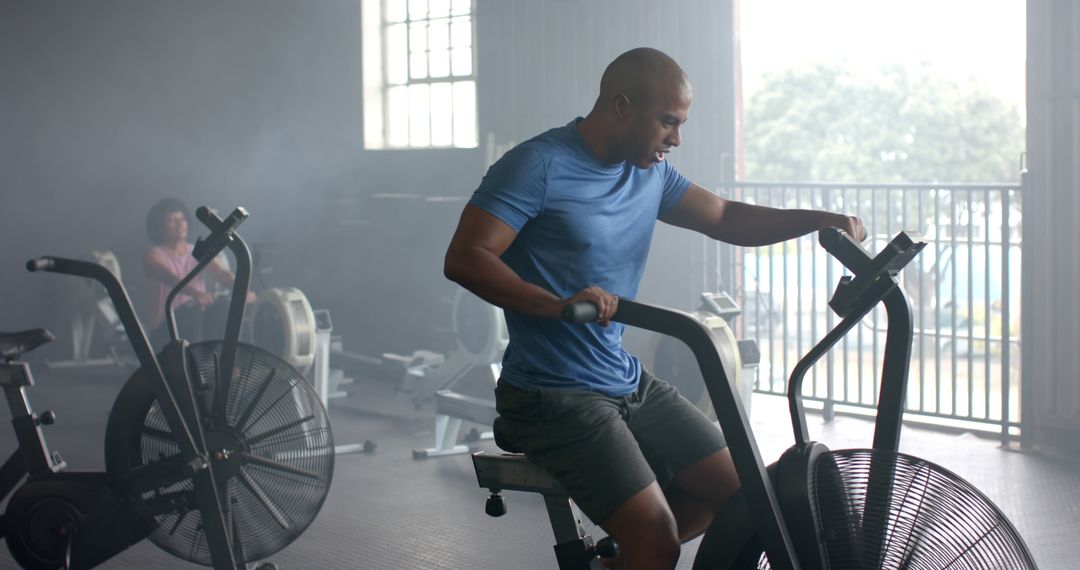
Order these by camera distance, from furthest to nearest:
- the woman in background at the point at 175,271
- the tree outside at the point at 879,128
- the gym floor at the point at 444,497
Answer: the tree outside at the point at 879,128 < the woman in background at the point at 175,271 < the gym floor at the point at 444,497

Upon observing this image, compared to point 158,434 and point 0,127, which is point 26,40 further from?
point 158,434

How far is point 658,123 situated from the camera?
1868 mm

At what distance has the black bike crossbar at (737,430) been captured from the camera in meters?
1.66

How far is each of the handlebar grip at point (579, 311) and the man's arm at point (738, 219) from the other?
1.81 ft

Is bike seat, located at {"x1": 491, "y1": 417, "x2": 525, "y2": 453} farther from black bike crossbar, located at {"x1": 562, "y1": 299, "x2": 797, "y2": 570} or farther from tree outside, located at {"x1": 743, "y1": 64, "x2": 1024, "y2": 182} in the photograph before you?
tree outside, located at {"x1": 743, "y1": 64, "x2": 1024, "y2": 182}

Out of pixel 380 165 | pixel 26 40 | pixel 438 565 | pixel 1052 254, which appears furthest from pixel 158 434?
pixel 26 40

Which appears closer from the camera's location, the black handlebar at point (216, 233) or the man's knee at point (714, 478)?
the man's knee at point (714, 478)

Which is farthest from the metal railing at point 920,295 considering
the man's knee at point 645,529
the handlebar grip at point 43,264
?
the handlebar grip at point 43,264

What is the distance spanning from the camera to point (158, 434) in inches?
121

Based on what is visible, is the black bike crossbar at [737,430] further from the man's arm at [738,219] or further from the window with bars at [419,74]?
the window with bars at [419,74]

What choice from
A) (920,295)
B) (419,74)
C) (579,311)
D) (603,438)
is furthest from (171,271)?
(579,311)

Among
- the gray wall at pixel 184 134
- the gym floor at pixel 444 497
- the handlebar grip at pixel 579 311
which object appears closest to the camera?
the handlebar grip at pixel 579 311

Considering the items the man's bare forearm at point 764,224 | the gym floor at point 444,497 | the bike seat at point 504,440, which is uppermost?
the man's bare forearm at point 764,224

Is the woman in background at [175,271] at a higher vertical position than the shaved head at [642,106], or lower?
lower
